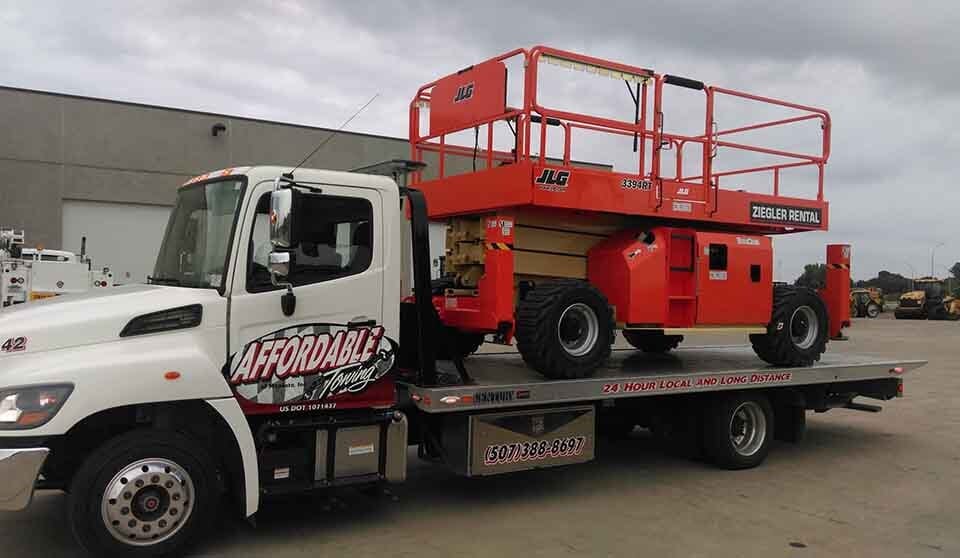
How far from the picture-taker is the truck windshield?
532 cm

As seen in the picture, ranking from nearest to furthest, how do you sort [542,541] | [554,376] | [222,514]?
[542,541]
[222,514]
[554,376]

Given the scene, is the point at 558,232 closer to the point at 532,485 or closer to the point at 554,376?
the point at 554,376

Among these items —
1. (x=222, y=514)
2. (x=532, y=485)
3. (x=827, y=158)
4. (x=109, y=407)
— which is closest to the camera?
(x=109, y=407)

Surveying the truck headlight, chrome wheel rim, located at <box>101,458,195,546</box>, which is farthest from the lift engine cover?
the truck headlight

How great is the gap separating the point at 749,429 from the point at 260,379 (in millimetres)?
5492

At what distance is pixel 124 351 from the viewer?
4844mm

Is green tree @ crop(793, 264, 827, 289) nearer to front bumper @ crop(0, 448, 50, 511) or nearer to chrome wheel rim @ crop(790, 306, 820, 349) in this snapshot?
chrome wheel rim @ crop(790, 306, 820, 349)

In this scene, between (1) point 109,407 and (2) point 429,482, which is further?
(2) point 429,482

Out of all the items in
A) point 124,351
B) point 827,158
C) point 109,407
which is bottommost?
point 109,407

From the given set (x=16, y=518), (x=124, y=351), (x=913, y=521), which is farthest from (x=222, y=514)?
(x=913, y=521)

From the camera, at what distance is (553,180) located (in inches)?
262

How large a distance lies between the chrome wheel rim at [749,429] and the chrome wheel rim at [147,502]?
5.70m

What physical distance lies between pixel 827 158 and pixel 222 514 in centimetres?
742

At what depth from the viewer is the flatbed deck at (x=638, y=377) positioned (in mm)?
6086
